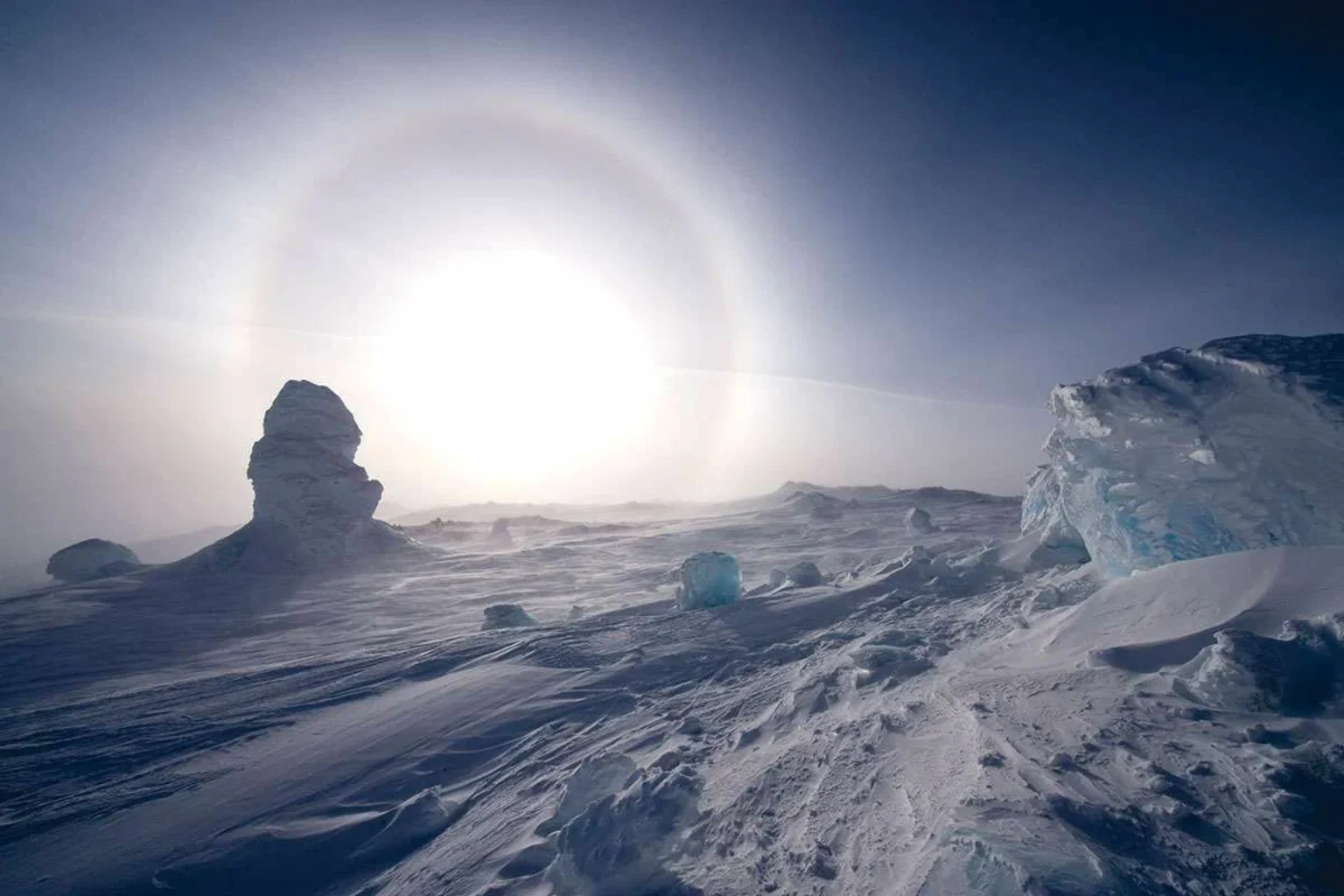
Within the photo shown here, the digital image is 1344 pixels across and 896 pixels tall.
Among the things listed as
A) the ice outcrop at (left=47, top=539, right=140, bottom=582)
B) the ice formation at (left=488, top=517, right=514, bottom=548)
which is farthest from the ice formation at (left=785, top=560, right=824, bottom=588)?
the ice outcrop at (left=47, top=539, right=140, bottom=582)

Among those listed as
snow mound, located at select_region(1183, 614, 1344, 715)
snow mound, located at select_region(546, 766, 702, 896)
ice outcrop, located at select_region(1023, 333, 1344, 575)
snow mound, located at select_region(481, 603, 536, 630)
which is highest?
ice outcrop, located at select_region(1023, 333, 1344, 575)

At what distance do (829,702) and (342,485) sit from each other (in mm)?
22449

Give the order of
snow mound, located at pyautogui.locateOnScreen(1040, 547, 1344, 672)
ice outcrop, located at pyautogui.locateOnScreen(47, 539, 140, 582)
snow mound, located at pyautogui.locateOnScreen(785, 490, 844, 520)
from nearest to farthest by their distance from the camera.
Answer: snow mound, located at pyautogui.locateOnScreen(1040, 547, 1344, 672) → ice outcrop, located at pyautogui.locateOnScreen(47, 539, 140, 582) → snow mound, located at pyautogui.locateOnScreen(785, 490, 844, 520)

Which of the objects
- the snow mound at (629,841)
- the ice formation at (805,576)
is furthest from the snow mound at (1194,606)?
the ice formation at (805,576)

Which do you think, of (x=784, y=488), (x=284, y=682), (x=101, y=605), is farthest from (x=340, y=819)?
(x=784, y=488)

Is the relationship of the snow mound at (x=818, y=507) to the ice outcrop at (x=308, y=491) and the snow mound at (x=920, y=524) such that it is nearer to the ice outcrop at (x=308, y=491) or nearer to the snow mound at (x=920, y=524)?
the snow mound at (x=920, y=524)

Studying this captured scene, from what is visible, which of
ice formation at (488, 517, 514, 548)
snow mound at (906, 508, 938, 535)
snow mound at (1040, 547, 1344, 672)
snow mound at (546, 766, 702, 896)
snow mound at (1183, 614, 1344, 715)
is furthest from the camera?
ice formation at (488, 517, 514, 548)

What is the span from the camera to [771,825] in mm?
3928

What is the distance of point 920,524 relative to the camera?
74.7ft

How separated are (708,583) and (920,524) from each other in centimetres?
1485

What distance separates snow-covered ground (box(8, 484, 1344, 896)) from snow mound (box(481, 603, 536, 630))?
84cm

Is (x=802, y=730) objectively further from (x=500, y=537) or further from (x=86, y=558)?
(x=86, y=558)

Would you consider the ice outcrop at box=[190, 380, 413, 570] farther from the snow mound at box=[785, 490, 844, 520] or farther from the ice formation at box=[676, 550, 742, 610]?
the snow mound at box=[785, 490, 844, 520]

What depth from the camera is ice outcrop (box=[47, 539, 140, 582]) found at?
21.6 meters
